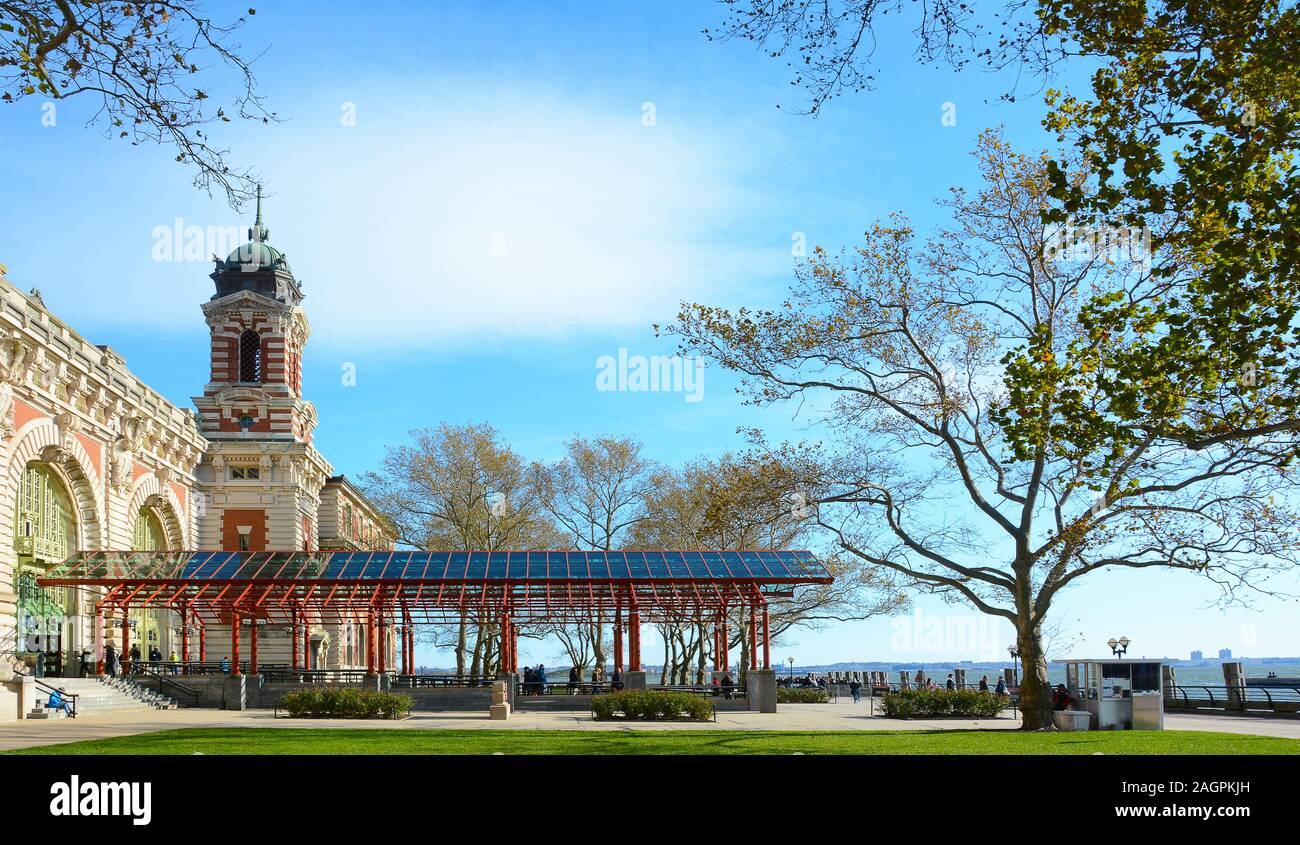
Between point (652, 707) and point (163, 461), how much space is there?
104 ft

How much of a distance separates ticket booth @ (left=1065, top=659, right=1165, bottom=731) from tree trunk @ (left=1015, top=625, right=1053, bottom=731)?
1.18 metres

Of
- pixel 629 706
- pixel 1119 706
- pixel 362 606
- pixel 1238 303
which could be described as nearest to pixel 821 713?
pixel 629 706

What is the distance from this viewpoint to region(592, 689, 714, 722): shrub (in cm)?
3588

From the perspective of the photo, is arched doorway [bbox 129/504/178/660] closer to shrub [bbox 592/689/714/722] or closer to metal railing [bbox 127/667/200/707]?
metal railing [bbox 127/667/200/707]

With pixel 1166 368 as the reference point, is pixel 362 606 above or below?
below

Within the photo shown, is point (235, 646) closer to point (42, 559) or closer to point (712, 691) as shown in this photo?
point (42, 559)

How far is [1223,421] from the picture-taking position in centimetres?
2011

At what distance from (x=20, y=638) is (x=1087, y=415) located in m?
36.6

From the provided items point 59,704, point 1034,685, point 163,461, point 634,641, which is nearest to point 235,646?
point 59,704

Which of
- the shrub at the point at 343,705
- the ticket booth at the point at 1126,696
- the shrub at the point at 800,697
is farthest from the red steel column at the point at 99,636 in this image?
the ticket booth at the point at 1126,696

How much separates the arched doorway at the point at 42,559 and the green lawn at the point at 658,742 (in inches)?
685

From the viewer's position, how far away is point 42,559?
4356 centimetres

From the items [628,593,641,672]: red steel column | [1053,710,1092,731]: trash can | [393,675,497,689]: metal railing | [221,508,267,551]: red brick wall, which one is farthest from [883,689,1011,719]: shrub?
[221,508,267,551]: red brick wall
